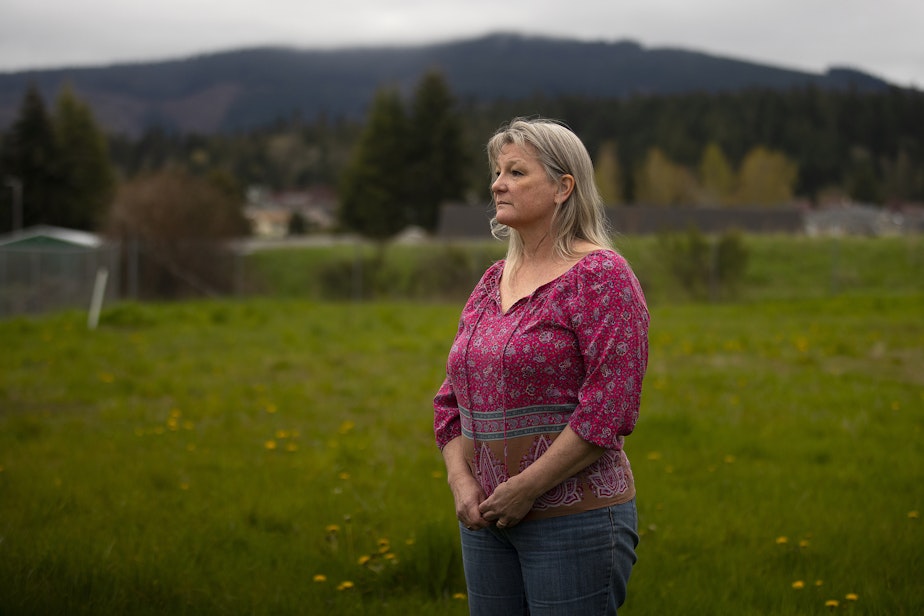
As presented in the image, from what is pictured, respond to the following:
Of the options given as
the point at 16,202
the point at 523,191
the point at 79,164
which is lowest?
the point at 16,202

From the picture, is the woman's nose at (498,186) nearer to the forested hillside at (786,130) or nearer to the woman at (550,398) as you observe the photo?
the woman at (550,398)

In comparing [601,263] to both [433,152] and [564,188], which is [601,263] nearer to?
[564,188]

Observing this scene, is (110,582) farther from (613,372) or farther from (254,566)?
(613,372)

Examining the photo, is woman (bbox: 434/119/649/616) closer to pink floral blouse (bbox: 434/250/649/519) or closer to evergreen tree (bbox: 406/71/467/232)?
pink floral blouse (bbox: 434/250/649/519)

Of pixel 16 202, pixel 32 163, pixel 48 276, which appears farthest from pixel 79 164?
pixel 48 276

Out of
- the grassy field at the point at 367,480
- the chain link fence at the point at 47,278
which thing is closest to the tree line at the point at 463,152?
the chain link fence at the point at 47,278

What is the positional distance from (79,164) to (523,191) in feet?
214

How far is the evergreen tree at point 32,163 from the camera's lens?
6016 cm

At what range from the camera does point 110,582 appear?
13.4 ft

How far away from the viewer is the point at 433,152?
65312 millimetres

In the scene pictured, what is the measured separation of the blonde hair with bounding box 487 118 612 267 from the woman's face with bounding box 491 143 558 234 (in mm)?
19

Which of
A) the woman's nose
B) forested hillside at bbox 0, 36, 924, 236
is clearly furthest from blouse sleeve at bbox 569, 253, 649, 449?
forested hillside at bbox 0, 36, 924, 236

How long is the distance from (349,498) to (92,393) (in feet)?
15.6

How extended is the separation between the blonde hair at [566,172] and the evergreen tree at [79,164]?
61387 mm
